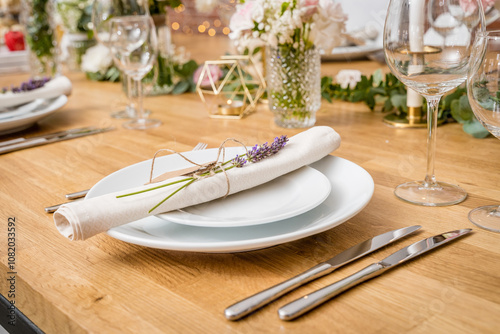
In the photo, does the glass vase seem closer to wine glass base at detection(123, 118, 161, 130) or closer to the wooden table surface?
wine glass base at detection(123, 118, 161, 130)

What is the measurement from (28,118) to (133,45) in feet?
0.93

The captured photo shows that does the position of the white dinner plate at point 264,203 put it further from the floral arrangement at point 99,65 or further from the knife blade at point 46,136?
the floral arrangement at point 99,65

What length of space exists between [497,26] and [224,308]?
1957mm

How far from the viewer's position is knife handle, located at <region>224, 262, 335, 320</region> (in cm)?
47

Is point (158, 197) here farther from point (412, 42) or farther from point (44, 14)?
point (44, 14)

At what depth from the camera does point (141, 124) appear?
50.1 inches

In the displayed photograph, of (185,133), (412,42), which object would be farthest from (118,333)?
(185,133)

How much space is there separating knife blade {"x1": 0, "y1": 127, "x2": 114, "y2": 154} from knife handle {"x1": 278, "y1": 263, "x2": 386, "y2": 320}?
801 mm

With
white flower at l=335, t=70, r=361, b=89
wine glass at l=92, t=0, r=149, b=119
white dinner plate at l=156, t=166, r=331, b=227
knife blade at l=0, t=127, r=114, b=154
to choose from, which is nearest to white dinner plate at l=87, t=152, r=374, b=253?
white dinner plate at l=156, t=166, r=331, b=227

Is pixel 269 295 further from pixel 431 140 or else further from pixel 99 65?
pixel 99 65

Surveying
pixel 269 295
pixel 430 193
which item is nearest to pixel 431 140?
pixel 430 193

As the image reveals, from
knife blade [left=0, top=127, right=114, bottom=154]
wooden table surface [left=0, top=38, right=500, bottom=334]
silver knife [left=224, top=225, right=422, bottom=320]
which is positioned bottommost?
wooden table surface [left=0, top=38, right=500, bottom=334]

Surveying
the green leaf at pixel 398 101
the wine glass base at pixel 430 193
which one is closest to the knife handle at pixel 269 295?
the wine glass base at pixel 430 193

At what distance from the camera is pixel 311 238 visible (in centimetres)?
63
